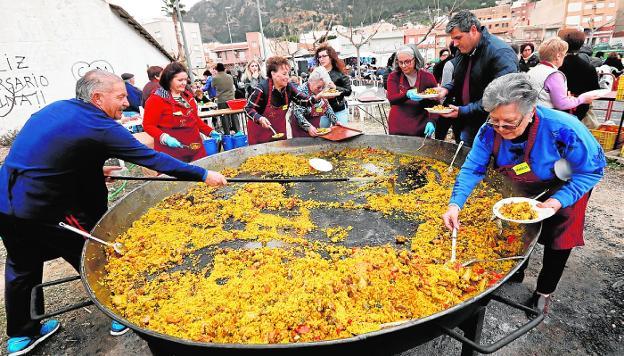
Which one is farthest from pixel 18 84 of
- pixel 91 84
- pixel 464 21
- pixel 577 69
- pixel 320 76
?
pixel 577 69

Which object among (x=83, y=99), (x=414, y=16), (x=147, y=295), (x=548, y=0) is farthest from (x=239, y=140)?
(x=414, y=16)

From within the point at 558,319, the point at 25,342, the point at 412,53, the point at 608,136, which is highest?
the point at 412,53

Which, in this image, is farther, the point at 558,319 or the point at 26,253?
the point at 558,319

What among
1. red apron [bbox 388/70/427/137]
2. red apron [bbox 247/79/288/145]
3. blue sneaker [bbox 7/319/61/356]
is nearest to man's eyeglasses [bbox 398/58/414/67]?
red apron [bbox 388/70/427/137]

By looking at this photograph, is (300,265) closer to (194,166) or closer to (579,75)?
(194,166)

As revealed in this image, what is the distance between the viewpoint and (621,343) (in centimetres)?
219

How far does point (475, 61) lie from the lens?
3.10m

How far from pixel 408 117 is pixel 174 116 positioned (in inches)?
109

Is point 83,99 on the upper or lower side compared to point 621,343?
upper

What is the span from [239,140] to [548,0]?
66.9m

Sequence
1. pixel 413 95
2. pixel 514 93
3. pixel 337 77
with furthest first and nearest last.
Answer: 1. pixel 337 77
2. pixel 413 95
3. pixel 514 93

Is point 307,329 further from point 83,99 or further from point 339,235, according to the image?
point 83,99

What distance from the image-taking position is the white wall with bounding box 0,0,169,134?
8430 mm

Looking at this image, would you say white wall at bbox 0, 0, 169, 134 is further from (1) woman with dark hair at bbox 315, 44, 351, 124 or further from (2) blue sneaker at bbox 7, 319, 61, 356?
(2) blue sneaker at bbox 7, 319, 61, 356
